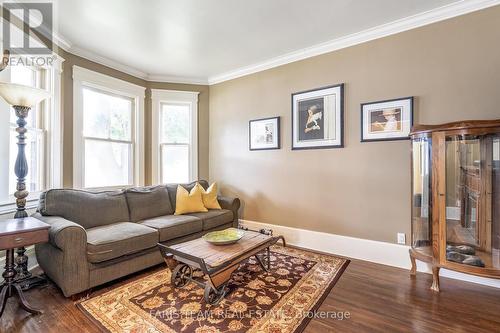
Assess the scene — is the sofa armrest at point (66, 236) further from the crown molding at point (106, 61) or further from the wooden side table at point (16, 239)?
the crown molding at point (106, 61)

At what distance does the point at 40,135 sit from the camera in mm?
2920

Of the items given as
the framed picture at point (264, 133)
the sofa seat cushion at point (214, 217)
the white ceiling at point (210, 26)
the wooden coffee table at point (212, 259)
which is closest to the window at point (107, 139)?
the white ceiling at point (210, 26)

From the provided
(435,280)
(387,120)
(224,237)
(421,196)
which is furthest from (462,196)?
(224,237)

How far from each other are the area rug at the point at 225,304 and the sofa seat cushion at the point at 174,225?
40 centimetres

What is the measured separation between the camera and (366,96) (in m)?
2.92

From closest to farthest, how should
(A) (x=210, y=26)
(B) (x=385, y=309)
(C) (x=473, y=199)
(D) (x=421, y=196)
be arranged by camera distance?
(B) (x=385, y=309), (C) (x=473, y=199), (D) (x=421, y=196), (A) (x=210, y=26)

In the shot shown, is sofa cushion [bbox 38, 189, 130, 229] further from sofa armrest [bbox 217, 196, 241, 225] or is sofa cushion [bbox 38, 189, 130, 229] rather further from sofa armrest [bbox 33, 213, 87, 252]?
sofa armrest [bbox 217, 196, 241, 225]

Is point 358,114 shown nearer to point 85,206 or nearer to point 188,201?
point 188,201

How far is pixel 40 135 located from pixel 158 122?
1640mm

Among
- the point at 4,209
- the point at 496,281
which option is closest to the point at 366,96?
the point at 496,281

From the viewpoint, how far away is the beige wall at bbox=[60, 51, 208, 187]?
10.2 ft

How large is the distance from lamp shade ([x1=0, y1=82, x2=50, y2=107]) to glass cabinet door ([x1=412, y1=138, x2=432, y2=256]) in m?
3.71

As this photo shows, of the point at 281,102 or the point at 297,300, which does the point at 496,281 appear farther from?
the point at 281,102

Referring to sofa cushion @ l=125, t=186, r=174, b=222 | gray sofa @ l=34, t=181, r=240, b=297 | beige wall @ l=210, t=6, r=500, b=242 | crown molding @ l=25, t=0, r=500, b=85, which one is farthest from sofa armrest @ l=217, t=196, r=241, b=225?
crown molding @ l=25, t=0, r=500, b=85
